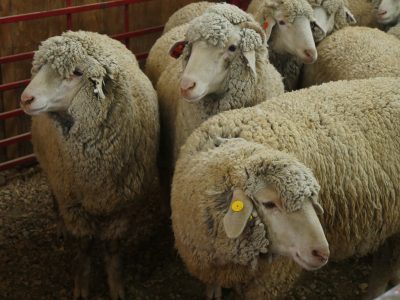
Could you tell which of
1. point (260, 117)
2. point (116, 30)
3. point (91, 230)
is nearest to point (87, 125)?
point (91, 230)

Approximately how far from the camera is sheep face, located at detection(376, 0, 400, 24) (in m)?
5.54

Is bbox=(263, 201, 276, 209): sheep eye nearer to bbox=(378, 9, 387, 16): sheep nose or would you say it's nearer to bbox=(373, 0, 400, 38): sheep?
bbox=(373, 0, 400, 38): sheep

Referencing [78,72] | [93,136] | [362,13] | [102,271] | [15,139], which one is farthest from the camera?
[362,13]

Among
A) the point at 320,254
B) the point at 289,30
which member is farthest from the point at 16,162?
the point at 320,254

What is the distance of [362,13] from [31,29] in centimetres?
323

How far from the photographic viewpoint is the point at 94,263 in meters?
4.21

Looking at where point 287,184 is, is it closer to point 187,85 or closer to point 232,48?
point 187,85

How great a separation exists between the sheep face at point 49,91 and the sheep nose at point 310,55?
1870mm

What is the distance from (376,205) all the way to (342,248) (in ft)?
1.03

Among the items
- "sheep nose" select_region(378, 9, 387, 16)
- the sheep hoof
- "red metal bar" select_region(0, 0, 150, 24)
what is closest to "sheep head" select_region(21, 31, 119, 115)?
"red metal bar" select_region(0, 0, 150, 24)

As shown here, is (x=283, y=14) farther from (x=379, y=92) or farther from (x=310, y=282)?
(x=310, y=282)

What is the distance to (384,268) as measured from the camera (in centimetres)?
390

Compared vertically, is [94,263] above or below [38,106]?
below

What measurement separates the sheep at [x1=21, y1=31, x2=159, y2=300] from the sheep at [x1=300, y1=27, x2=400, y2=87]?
1.60 m
